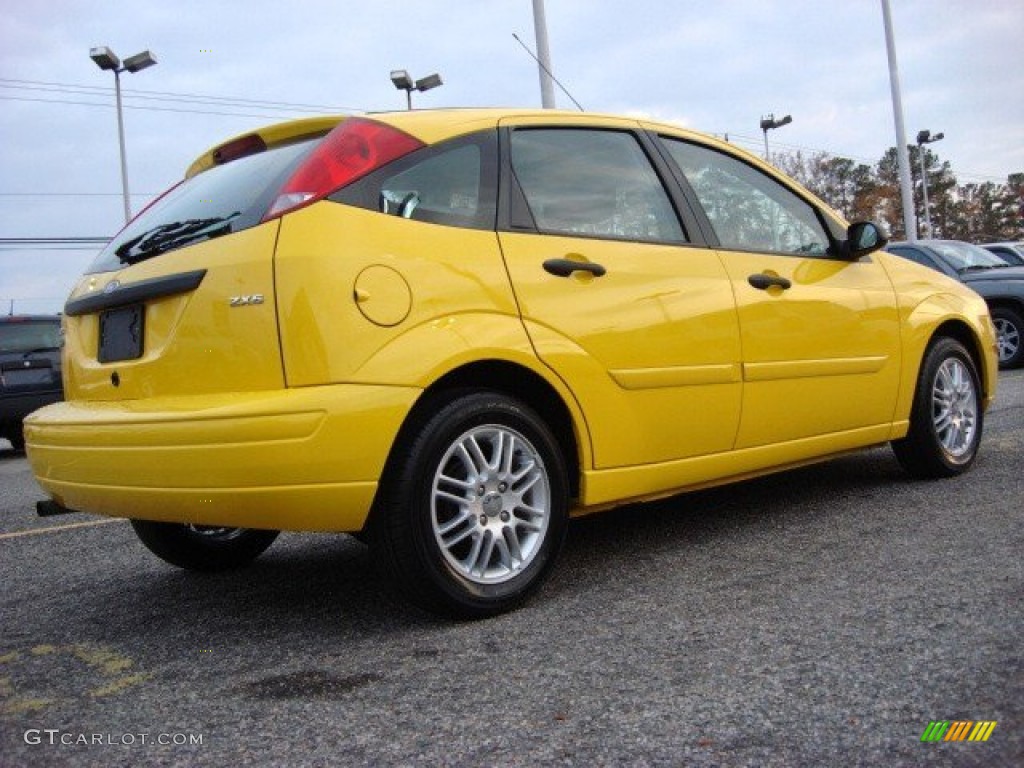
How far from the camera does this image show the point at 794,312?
4.07 m

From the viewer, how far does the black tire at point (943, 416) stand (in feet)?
15.5

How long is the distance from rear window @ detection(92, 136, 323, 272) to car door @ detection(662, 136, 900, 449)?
1591 millimetres

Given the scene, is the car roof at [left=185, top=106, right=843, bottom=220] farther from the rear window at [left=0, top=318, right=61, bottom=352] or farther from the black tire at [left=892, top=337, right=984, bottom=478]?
the rear window at [left=0, top=318, right=61, bottom=352]

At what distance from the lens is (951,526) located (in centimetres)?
381

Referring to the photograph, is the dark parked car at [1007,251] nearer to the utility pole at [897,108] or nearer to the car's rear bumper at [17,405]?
the utility pole at [897,108]

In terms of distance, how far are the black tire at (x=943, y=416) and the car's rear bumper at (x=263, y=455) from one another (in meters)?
2.87

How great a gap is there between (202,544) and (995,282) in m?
10.7

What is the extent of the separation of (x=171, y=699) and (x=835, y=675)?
1.59 m

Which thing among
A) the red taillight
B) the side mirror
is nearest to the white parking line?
the red taillight

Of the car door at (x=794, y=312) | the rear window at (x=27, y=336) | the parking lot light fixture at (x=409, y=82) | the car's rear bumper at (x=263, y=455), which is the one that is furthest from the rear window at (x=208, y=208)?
the parking lot light fixture at (x=409, y=82)

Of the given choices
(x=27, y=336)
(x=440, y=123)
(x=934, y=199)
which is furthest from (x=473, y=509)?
(x=934, y=199)

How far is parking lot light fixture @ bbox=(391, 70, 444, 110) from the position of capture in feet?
79.4

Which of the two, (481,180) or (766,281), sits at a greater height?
(481,180)

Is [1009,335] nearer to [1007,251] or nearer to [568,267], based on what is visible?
[1007,251]
